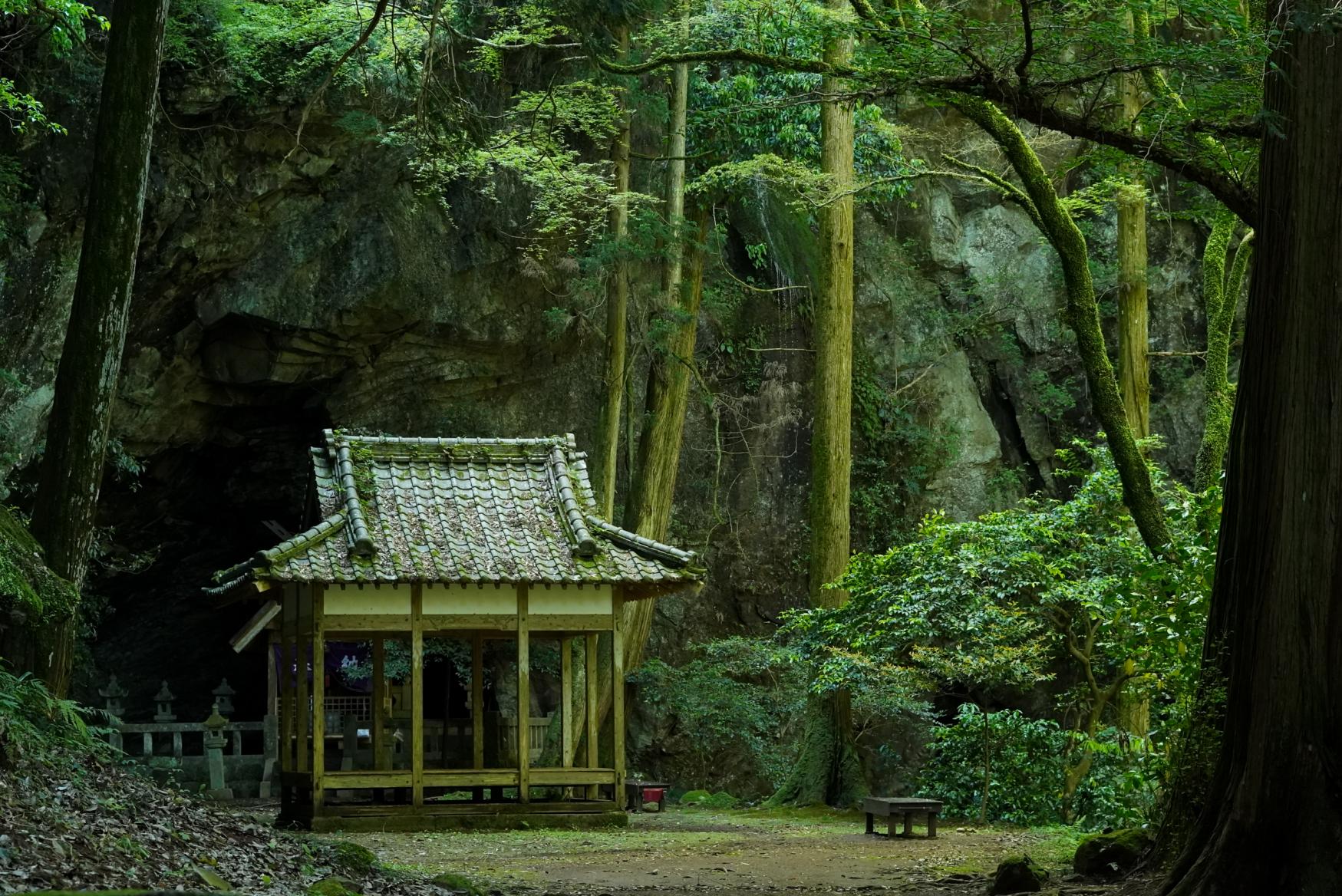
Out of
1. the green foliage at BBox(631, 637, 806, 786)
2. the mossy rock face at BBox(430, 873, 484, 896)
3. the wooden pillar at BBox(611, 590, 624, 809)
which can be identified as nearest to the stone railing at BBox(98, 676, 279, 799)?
the green foliage at BBox(631, 637, 806, 786)

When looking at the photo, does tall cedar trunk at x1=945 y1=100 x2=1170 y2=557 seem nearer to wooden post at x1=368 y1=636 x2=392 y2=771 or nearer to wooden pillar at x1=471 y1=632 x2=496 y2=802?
wooden pillar at x1=471 y1=632 x2=496 y2=802

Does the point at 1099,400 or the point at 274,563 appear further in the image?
the point at 274,563

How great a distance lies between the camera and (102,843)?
19.0ft

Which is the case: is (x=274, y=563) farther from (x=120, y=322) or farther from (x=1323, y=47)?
(x=1323, y=47)

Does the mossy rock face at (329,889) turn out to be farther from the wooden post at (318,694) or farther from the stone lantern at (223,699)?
the stone lantern at (223,699)

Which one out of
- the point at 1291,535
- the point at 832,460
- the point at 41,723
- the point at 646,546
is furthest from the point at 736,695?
the point at 1291,535

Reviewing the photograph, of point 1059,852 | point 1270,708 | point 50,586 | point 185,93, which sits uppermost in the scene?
point 185,93

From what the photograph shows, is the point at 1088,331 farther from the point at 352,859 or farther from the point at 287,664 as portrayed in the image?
the point at 287,664

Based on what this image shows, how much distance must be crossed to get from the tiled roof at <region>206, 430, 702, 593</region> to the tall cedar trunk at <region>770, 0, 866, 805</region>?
3070mm

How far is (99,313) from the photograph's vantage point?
30.7 ft

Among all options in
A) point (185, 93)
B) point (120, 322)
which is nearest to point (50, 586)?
point (120, 322)

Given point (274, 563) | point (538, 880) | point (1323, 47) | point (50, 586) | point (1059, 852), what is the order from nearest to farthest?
1. point (1323, 47)
2. point (50, 586)
3. point (538, 880)
4. point (1059, 852)
5. point (274, 563)

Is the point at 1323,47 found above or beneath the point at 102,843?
above

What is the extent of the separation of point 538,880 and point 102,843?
3.77 metres
